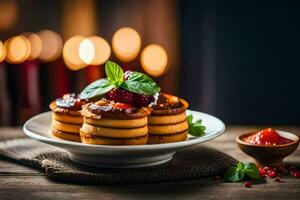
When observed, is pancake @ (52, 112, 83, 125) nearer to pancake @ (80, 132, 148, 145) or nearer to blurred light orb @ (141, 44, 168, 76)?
pancake @ (80, 132, 148, 145)

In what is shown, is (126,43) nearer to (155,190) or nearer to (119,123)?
(119,123)

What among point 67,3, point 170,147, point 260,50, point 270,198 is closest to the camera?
point 270,198

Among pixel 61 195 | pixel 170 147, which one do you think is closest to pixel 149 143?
pixel 170 147

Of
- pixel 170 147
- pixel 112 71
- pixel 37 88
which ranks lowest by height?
pixel 37 88

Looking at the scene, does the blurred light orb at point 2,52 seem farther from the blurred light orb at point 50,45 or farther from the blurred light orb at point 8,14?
the blurred light orb at point 50,45

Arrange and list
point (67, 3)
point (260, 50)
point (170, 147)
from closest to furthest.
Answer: point (170, 147) < point (260, 50) < point (67, 3)

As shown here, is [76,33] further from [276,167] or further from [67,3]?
[276,167]

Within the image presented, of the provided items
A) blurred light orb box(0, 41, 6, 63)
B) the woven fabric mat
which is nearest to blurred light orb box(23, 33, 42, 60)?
blurred light orb box(0, 41, 6, 63)
